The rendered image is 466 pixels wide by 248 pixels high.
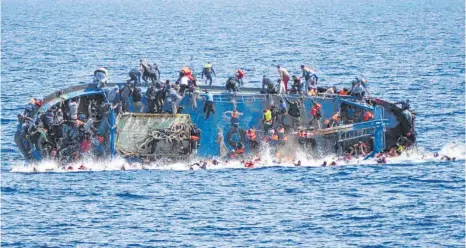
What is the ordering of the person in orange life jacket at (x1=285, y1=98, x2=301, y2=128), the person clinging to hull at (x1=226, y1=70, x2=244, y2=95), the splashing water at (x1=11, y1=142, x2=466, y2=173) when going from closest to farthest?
1. the splashing water at (x1=11, y1=142, x2=466, y2=173)
2. the person in orange life jacket at (x1=285, y1=98, x2=301, y2=128)
3. the person clinging to hull at (x1=226, y1=70, x2=244, y2=95)

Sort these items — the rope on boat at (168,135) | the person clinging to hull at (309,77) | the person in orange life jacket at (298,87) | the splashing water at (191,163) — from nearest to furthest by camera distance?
the splashing water at (191,163) < the rope on boat at (168,135) < the person in orange life jacket at (298,87) < the person clinging to hull at (309,77)

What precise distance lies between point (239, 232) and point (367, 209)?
1239 cm

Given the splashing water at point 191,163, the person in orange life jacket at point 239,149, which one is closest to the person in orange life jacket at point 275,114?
the splashing water at point 191,163

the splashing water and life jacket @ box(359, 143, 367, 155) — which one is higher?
life jacket @ box(359, 143, 367, 155)

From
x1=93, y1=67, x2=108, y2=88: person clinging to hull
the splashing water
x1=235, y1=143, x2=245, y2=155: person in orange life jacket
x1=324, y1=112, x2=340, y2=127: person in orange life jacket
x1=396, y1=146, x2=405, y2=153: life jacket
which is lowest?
the splashing water

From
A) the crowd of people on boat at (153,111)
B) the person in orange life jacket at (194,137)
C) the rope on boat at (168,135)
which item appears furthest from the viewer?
the person in orange life jacket at (194,137)

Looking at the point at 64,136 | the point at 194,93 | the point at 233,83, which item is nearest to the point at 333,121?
the point at 233,83

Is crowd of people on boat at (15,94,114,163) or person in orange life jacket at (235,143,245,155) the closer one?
crowd of people on boat at (15,94,114,163)

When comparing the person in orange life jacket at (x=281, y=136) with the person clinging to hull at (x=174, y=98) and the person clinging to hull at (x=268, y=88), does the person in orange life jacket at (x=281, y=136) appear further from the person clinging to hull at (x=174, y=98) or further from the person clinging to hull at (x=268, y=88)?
the person clinging to hull at (x=174, y=98)

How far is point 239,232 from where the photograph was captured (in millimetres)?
103125

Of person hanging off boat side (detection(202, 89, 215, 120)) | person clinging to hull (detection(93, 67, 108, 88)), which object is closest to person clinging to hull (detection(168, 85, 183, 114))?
person hanging off boat side (detection(202, 89, 215, 120))

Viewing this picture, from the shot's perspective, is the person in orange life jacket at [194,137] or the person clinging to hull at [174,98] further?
the person clinging to hull at [174,98]

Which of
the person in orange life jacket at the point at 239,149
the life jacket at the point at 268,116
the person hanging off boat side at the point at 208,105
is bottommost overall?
the person in orange life jacket at the point at 239,149

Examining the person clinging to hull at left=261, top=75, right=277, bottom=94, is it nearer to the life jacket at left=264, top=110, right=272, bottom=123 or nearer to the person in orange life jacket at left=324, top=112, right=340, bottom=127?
the life jacket at left=264, top=110, right=272, bottom=123
